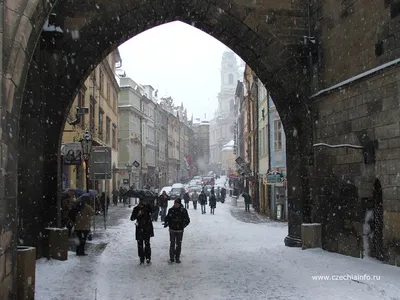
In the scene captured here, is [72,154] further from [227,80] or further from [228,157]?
[227,80]

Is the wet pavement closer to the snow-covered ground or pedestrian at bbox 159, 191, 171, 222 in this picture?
pedestrian at bbox 159, 191, 171, 222

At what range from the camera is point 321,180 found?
1280 cm

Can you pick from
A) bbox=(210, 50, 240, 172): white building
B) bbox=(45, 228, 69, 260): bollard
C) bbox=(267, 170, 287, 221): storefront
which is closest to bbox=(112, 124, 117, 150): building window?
bbox=(267, 170, 287, 221): storefront

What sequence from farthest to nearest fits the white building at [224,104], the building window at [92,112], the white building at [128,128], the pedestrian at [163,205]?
1. the white building at [224,104]
2. the white building at [128,128]
3. the building window at [92,112]
4. the pedestrian at [163,205]

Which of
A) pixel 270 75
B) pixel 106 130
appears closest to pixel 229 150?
pixel 106 130

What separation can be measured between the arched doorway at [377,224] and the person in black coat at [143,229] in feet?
15.5

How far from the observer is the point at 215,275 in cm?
949

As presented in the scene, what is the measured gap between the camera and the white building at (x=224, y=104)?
14112 centimetres

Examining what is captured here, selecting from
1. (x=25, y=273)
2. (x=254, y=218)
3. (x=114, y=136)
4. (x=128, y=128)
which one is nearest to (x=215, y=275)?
(x=25, y=273)

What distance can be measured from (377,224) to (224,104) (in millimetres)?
135398

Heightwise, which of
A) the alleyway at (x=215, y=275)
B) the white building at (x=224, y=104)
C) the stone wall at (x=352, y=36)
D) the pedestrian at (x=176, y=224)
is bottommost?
the alleyway at (x=215, y=275)

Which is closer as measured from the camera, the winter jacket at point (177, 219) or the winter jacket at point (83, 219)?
the winter jacket at point (177, 219)

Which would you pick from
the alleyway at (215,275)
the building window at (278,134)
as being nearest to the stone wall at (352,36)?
the alleyway at (215,275)

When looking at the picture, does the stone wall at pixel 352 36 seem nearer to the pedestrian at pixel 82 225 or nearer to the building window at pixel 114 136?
the pedestrian at pixel 82 225
